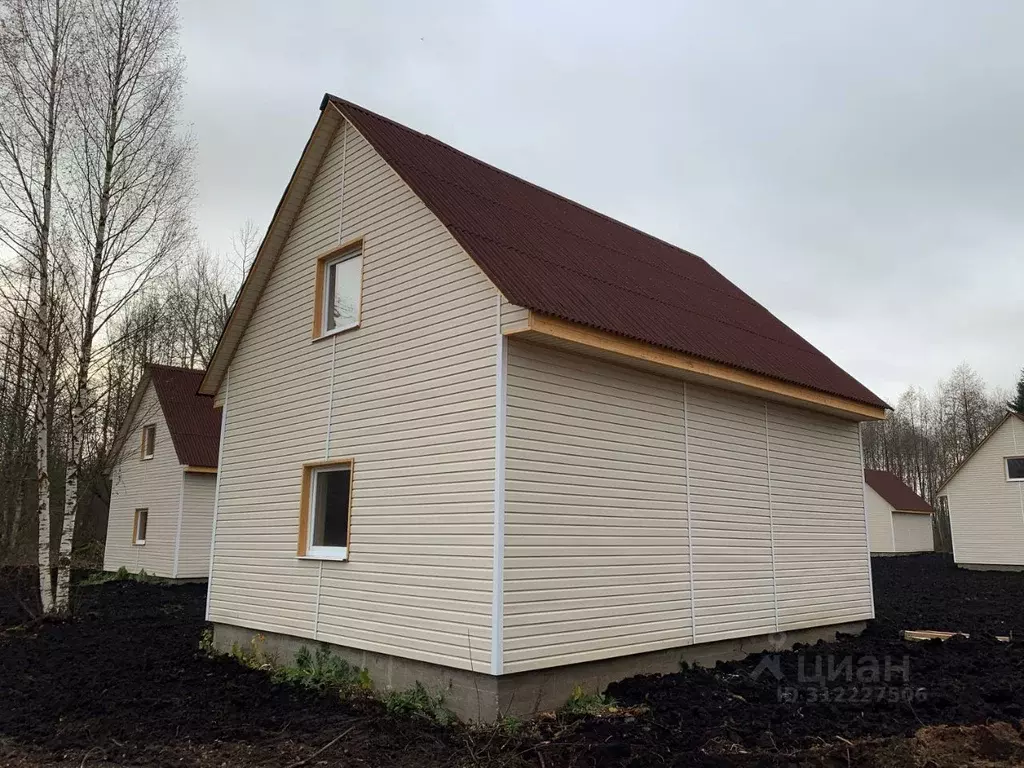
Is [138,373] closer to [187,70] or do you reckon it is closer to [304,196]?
[187,70]

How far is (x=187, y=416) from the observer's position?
71.6 ft

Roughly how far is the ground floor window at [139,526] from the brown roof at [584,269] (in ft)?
56.9

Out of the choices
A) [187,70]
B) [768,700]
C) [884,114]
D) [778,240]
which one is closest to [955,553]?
[778,240]

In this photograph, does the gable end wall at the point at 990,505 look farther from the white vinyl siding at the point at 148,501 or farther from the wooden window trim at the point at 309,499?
the white vinyl siding at the point at 148,501

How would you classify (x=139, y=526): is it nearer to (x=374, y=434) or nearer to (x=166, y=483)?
(x=166, y=483)

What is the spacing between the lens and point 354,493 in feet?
27.1

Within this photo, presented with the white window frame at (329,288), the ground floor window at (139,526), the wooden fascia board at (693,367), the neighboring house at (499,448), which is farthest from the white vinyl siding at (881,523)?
the white window frame at (329,288)

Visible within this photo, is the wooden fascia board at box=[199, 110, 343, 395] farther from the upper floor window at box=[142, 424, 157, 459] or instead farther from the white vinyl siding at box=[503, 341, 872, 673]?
the upper floor window at box=[142, 424, 157, 459]

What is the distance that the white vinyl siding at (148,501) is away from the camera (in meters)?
20.5

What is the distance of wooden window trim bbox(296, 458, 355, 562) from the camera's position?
8250 millimetres

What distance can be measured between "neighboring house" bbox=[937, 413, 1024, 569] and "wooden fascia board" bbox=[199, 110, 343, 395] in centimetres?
2612

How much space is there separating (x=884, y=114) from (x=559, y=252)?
7590 mm

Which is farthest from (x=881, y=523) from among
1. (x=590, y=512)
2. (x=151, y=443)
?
(x=590, y=512)

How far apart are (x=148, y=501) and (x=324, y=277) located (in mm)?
15479
